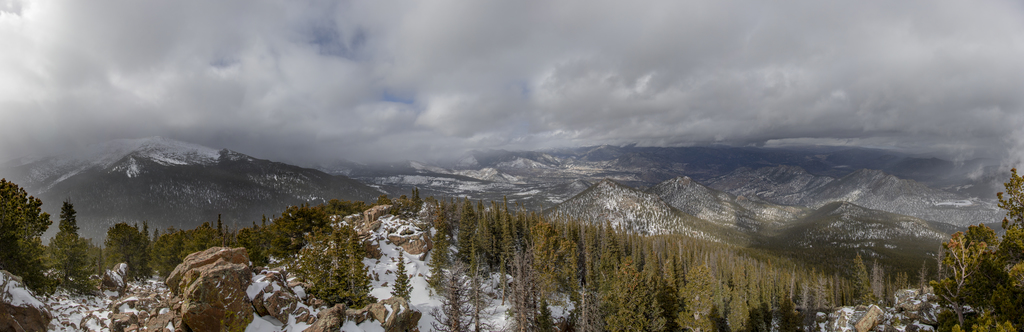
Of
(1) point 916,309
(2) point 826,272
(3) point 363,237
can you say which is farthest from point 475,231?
(2) point 826,272

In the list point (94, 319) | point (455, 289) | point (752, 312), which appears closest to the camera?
point (94, 319)

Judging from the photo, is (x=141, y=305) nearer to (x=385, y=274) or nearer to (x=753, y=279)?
(x=385, y=274)

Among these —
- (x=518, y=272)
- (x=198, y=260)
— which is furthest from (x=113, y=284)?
(x=518, y=272)

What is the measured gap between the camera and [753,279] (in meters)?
92.6

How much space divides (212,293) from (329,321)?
8585mm

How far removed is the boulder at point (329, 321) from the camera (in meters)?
27.2

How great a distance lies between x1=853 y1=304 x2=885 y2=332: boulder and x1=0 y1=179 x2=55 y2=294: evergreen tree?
3547 inches

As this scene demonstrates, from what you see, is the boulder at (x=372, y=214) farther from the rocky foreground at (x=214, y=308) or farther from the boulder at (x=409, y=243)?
the rocky foreground at (x=214, y=308)

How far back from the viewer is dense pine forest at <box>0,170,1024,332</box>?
1712cm

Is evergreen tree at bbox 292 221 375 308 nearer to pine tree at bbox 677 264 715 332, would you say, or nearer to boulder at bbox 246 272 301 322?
boulder at bbox 246 272 301 322

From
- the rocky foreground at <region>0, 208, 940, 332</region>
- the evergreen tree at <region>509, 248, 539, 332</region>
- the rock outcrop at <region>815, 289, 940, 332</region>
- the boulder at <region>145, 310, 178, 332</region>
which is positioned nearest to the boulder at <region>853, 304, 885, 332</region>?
the rock outcrop at <region>815, 289, 940, 332</region>

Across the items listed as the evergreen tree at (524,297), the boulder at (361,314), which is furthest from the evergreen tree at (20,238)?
the evergreen tree at (524,297)

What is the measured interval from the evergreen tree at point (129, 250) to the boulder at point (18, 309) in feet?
132

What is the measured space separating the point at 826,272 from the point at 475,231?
169 meters
